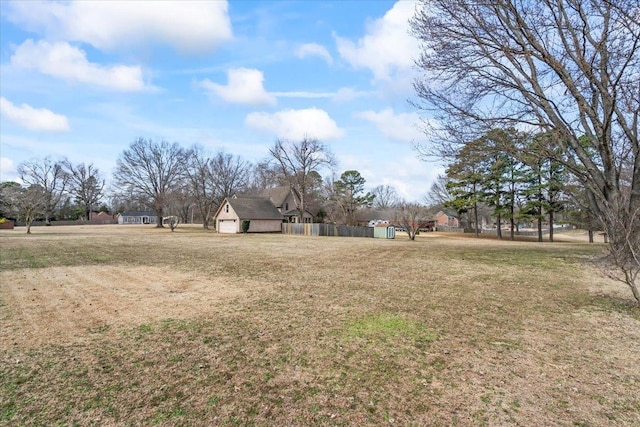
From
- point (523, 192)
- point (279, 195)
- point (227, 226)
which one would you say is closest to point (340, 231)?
point (227, 226)

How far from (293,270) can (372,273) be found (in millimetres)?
2416

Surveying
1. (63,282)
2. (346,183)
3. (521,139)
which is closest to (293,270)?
(63,282)

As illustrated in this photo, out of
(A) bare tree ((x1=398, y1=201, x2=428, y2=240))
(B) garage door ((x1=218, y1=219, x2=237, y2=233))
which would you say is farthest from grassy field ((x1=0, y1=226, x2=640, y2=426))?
(B) garage door ((x1=218, y1=219, x2=237, y2=233))

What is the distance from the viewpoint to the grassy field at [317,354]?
2859 millimetres

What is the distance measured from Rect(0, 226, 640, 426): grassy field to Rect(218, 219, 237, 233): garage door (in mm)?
28125

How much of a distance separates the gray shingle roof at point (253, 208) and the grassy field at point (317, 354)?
28.3 meters

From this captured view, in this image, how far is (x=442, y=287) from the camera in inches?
310

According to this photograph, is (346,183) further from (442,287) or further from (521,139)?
(442,287)

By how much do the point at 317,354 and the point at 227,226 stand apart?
34600mm

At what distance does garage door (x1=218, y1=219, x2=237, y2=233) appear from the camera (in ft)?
119

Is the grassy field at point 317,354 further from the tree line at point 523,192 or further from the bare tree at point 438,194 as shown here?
the bare tree at point 438,194

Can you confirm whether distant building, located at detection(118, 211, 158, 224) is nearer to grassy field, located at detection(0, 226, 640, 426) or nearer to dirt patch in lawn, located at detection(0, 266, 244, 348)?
dirt patch in lawn, located at detection(0, 266, 244, 348)

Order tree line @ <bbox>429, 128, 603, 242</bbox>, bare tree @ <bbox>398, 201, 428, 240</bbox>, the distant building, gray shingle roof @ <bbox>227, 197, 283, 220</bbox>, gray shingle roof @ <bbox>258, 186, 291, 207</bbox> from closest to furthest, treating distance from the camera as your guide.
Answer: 1. tree line @ <bbox>429, 128, 603, 242</bbox>
2. bare tree @ <bbox>398, 201, 428, 240</bbox>
3. gray shingle roof @ <bbox>227, 197, 283, 220</bbox>
4. gray shingle roof @ <bbox>258, 186, 291, 207</bbox>
5. the distant building

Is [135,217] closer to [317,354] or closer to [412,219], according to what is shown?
[412,219]
